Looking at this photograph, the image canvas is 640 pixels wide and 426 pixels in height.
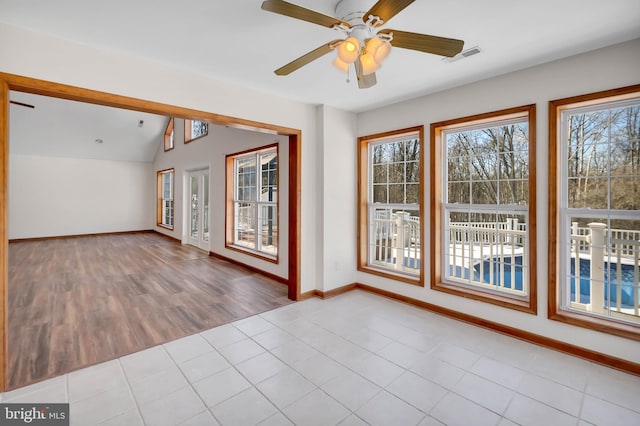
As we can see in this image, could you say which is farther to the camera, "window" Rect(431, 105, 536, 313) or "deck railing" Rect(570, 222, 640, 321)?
"window" Rect(431, 105, 536, 313)

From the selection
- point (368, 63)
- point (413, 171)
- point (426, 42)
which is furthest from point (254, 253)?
point (426, 42)

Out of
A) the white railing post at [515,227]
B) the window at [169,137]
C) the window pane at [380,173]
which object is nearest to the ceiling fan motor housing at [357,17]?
the window pane at [380,173]

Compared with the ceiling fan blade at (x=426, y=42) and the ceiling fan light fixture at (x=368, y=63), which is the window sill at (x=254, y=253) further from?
the ceiling fan blade at (x=426, y=42)

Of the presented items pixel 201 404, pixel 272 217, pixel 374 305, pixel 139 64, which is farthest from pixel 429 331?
pixel 139 64

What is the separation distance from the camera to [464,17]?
79.3 inches

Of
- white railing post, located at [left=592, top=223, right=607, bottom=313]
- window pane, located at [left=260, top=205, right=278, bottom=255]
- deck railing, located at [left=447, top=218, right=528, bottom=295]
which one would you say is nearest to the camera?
white railing post, located at [left=592, top=223, right=607, bottom=313]

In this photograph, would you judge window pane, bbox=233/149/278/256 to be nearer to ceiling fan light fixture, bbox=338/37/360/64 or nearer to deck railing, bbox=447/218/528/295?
deck railing, bbox=447/218/528/295

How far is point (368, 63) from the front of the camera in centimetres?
177

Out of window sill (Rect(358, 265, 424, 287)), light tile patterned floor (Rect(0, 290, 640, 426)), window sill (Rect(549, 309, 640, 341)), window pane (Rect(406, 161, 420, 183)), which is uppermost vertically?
window pane (Rect(406, 161, 420, 183))

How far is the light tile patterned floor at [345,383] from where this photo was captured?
6.04 feet

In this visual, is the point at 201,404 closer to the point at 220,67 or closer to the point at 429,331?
the point at 429,331

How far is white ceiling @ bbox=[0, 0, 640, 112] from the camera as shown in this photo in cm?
190

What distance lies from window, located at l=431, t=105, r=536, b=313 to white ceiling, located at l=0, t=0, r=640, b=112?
63 centimetres

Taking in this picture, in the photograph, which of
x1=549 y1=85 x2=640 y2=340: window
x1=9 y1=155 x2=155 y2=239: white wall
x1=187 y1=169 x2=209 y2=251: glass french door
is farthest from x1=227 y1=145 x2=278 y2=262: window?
x1=9 y1=155 x2=155 y2=239: white wall
